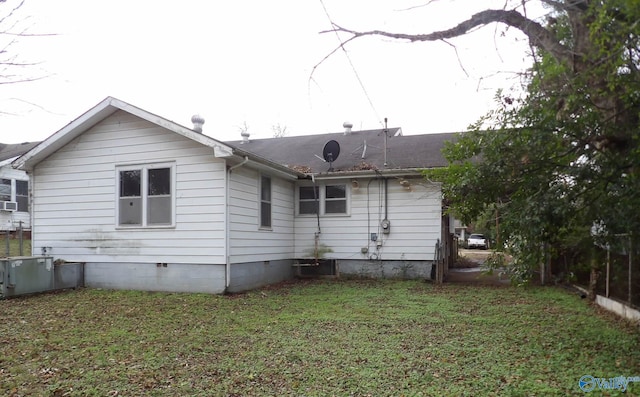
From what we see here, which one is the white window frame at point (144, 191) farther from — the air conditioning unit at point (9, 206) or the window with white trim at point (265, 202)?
the air conditioning unit at point (9, 206)

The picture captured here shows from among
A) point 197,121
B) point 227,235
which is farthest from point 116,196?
point 197,121

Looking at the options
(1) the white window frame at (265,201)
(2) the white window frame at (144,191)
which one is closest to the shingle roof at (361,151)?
(1) the white window frame at (265,201)

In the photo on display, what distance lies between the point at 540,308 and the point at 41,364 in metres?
7.49

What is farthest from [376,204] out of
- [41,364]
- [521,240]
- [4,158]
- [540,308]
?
[4,158]

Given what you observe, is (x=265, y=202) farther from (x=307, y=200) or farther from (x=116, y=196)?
(x=116, y=196)

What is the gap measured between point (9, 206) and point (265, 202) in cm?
1618

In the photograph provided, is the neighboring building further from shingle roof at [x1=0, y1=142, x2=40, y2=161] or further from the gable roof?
the gable roof

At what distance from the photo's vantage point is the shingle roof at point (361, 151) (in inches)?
488

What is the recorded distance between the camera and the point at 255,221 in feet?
34.7

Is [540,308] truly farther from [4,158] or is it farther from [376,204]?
[4,158]

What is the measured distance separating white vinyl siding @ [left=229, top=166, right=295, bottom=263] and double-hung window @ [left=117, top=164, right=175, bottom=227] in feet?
4.64

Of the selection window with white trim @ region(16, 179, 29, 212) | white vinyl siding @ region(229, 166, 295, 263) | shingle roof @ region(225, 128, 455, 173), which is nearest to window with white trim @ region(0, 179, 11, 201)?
window with white trim @ region(16, 179, 29, 212)

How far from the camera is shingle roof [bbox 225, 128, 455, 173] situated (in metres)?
12.4

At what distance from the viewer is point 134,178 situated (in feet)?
33.4
